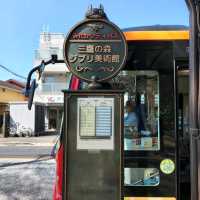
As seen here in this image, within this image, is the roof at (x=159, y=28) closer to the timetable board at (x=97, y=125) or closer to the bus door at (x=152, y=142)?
the bus door at (x=152, y=142)

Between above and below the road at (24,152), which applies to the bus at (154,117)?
above

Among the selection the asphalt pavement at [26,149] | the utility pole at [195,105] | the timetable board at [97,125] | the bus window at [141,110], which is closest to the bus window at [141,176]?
the bus window at [141,110]

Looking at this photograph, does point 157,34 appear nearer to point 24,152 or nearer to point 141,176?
point 141,176

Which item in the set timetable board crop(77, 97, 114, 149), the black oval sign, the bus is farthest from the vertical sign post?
the bus

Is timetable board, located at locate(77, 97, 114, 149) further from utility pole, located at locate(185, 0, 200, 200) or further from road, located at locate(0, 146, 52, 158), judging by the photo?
road, located at locate(0, 146, 52, 158)

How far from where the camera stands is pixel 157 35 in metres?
4.59

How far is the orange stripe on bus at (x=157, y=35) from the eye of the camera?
179 inches

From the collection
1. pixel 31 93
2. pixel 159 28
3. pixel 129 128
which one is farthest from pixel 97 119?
pixel 159 28

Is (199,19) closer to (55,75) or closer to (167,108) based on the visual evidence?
(167,108)

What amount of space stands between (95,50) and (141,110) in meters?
0.97

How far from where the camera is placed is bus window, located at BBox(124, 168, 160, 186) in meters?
4.46

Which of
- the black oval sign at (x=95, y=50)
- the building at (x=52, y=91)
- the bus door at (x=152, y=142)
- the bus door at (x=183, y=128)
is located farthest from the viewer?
the building at (x=52, y=91)

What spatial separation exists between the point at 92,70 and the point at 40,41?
48.0 m

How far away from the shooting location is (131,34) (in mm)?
4605
